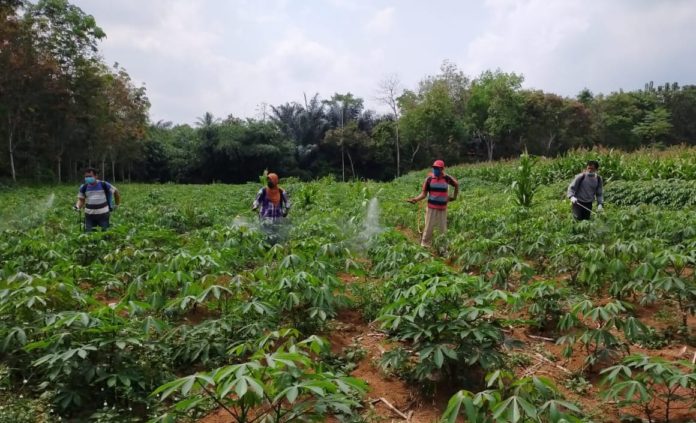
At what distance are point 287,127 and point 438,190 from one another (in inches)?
1343

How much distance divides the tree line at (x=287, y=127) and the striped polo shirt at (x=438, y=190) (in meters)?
20.1

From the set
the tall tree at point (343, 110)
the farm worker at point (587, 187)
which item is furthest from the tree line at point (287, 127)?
the farm worker at point (587, 187)

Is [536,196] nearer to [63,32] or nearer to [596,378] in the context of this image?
[596,378]

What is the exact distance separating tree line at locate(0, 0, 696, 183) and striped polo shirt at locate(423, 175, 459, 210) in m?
20.1

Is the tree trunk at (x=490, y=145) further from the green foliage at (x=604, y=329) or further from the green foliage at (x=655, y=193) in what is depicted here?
the green foliage at (x=604, y=329)

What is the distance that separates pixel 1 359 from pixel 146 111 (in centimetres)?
3128

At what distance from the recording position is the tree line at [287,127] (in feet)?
74.3

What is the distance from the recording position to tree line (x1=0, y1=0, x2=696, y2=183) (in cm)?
2266

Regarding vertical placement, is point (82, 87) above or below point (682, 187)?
above

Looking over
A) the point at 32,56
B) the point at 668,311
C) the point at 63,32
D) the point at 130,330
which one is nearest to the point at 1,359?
the point at 130,330

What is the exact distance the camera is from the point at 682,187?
1089cm

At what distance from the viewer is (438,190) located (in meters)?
7.48

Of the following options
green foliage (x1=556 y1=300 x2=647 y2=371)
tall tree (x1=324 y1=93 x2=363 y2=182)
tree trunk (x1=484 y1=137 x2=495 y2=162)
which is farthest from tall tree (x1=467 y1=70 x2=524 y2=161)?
green foliage (x1=556 y1=300 x2=647 y2=371)

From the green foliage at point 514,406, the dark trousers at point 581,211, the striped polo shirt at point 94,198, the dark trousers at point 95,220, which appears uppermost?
the striped polo shirt at point 94,198
